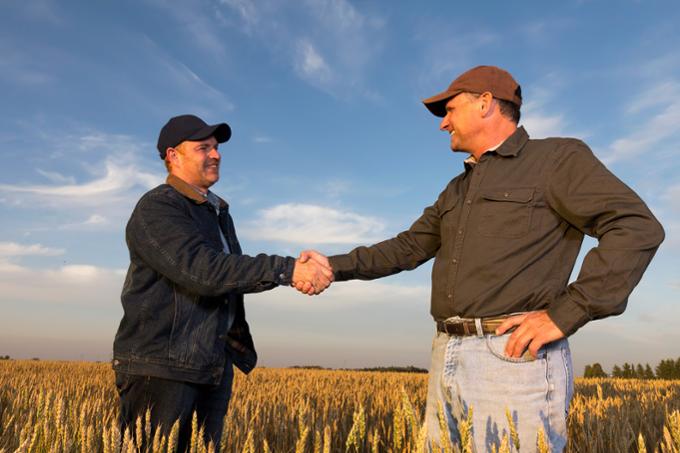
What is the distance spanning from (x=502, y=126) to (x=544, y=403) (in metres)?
1.46

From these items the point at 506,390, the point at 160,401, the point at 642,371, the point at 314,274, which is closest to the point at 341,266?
the point at 314,274

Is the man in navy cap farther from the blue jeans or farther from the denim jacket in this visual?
the blue jeans

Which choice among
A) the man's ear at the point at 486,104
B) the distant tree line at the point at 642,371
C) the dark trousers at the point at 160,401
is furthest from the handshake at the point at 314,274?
the distant tree line at the point at 642,371

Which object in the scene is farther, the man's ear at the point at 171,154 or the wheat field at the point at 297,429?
the man's ear at the point at 171,154

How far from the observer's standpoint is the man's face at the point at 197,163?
3.92 m

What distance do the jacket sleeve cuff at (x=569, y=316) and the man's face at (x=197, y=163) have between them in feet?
7.97

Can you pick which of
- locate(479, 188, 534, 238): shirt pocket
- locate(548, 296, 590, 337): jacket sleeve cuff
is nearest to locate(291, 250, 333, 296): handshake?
locate(479, 188, 534, 238): shirt pocket

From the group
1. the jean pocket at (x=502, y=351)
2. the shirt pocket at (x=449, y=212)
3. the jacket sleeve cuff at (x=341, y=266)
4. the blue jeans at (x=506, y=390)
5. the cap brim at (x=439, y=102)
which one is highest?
the cap brim at (x=439, y=102)

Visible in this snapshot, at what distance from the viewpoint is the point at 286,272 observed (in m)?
3.77

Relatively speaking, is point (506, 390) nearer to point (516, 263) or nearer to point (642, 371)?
point (516, 263)

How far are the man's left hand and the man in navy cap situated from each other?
1.65 metres

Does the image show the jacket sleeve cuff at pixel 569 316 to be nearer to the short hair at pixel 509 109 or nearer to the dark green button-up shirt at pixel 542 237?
the dark green button-up shirt at pixel 542 237

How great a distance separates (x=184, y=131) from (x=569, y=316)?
2684mm

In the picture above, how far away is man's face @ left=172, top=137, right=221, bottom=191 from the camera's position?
392cm
